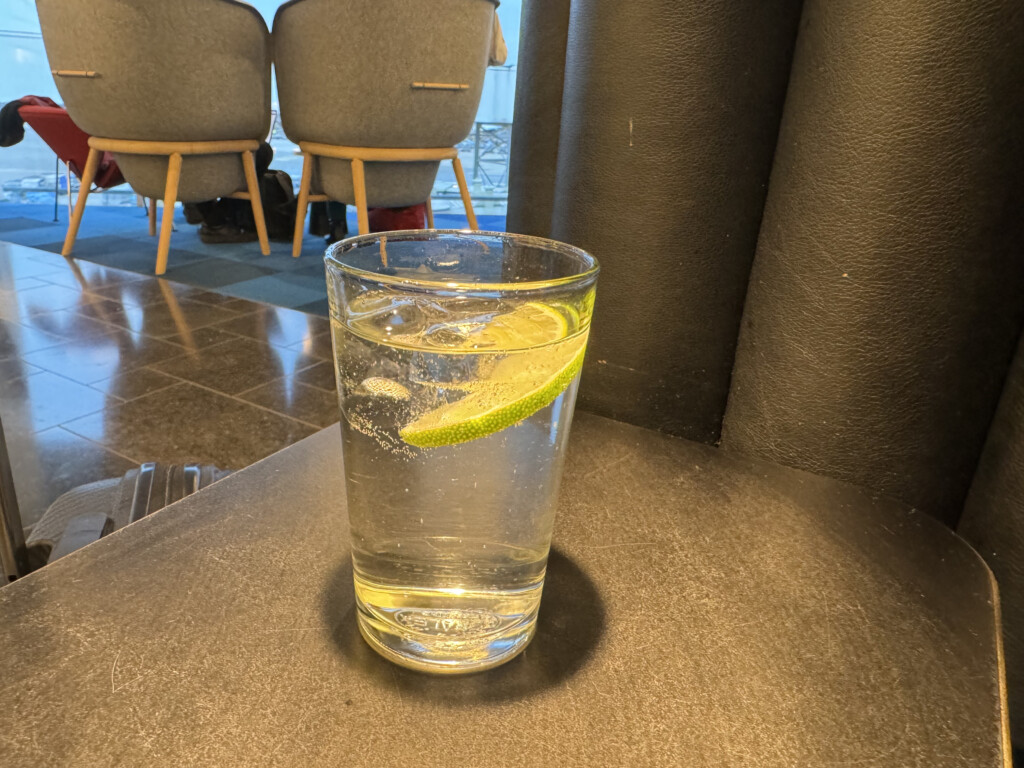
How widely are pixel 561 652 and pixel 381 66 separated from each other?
86.1 inches

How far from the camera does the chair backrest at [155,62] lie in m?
2.19

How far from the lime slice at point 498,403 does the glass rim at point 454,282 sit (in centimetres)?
3

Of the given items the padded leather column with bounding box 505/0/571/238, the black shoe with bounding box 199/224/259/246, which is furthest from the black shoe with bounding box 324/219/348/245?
the padded leather column with bounding box 505/0/571/238

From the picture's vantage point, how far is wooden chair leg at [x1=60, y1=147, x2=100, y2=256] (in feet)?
8.53

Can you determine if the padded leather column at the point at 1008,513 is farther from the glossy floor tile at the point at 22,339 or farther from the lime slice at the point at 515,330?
the glossy floor tile at the point at 22,339

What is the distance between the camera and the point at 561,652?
1.20 ft

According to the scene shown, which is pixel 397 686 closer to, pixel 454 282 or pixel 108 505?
pixel 454 282

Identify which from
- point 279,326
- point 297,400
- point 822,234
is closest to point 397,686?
point 822,234

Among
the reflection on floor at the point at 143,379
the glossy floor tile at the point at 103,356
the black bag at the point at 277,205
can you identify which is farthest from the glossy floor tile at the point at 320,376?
the black bag at the point at 277,205

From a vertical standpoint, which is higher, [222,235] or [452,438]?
[452,438]

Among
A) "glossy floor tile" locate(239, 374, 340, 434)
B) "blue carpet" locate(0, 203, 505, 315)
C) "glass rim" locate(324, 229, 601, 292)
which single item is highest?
"glass rim" locate(324, 229, 601, 292)

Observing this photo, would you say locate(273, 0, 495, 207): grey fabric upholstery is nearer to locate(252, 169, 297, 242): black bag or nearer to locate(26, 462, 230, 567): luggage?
locate(252, 169, 297, 242): black bag

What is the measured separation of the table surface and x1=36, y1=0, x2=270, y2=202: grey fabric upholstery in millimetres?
2215

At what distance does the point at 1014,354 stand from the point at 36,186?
4995mm
